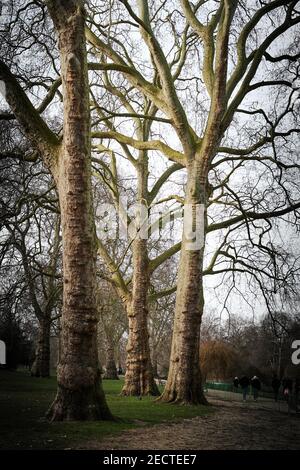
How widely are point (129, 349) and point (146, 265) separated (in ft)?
10.6

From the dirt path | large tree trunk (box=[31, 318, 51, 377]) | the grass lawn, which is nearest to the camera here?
the grass lawn

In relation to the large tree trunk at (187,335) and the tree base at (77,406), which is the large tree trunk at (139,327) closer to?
the large tree trunk at (187,335)

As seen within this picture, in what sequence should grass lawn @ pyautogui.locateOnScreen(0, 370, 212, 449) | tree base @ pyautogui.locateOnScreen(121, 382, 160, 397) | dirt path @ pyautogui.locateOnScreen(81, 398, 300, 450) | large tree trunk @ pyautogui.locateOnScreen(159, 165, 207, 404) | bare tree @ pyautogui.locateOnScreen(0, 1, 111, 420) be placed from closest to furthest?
grass lawn @ pyautogui.locateOnScreen(0, 370, 212, 449)
dirt path @ pyautogui.locateOnScreen(81, 398, 300, 450)
bare tree @ pyautogui.locateOnScreen(0, 1, 111, 420)
large tree trunk @ pyautogui.locateOnScreen(159, 165, 207, 404)
tree base @ pyautogui.locateOnScreen(121, 382, 160, 397)

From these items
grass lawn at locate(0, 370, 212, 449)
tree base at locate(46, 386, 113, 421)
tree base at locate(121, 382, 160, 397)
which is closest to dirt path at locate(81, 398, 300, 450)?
grass lawn at locate(0, 370, 212, 449)

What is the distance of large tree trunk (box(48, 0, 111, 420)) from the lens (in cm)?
714

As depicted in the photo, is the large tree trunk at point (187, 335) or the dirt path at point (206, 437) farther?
the large tree trunk at point (187, 335)

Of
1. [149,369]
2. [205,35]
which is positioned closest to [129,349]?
[149,369]

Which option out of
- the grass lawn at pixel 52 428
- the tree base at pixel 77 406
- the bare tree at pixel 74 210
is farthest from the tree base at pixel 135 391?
the tree base at pixel 77 406

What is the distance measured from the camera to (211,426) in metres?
8.14

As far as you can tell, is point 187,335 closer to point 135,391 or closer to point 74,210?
point 74,210

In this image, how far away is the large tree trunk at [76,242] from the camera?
7.14m

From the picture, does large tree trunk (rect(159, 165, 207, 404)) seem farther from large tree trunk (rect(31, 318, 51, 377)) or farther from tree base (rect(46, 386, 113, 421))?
large tree trunk (rect(31, 318, 51, 377))

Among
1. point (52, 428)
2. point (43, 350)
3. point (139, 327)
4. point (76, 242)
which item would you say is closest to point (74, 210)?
point (76, 242)
